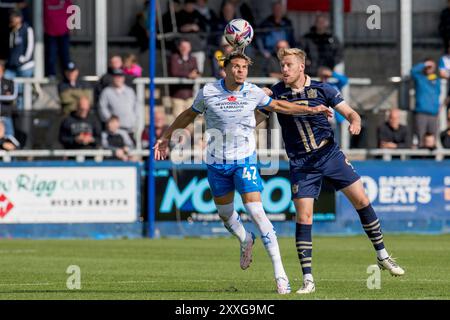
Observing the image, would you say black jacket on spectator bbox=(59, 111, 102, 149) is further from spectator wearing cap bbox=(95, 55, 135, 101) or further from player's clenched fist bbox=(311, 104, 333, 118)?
player's clenched fist bbox=(311, 104, 333, 118)

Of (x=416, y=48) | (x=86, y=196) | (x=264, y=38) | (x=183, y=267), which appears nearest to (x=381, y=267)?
(x=183, y=267)

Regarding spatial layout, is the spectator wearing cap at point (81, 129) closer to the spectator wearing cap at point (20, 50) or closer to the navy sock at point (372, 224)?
the spectator wearing cap at point (20, 50)

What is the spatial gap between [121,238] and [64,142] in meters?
2.23

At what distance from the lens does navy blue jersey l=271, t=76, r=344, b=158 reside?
14406 millimetres

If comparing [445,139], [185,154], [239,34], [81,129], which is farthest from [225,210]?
[445,139]

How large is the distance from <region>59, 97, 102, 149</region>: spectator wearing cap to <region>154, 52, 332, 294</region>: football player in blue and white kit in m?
11.8

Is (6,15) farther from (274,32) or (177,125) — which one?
(177,125)

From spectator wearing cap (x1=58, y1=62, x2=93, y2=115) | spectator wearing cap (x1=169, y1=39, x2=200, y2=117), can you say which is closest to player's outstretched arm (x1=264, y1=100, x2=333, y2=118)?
spectator wearing cap (x1=58, y1=62, x2=93, y2=115)

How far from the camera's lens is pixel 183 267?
18.2m

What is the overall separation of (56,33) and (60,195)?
13.3 feet

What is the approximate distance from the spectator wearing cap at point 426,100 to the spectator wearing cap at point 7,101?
8325 mm
